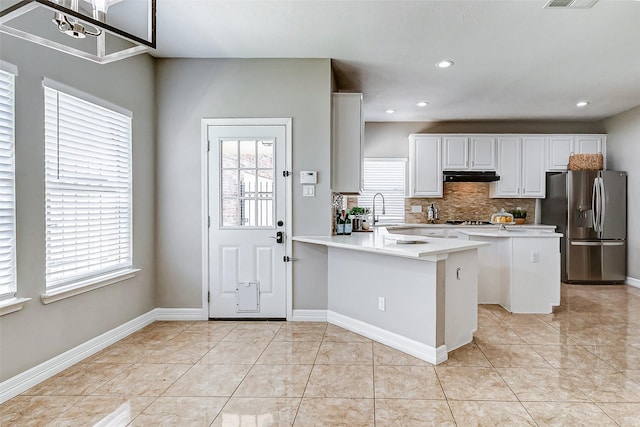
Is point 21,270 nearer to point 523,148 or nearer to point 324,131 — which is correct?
point 324,131

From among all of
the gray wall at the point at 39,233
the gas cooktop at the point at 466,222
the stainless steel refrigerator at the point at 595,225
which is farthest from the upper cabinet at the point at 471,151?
the gray wall at the point at 39,233

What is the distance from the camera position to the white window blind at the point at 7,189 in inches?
84.0

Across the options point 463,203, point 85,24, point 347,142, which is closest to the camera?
point 85,24

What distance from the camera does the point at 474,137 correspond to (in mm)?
5887

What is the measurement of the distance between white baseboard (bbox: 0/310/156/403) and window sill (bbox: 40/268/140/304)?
431 millimetres

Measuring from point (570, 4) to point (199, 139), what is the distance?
3.37 metres

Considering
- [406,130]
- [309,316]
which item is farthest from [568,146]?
[309,316]

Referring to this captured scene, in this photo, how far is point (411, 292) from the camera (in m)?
2.83

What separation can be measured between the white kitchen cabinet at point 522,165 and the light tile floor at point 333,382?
2.97 metres

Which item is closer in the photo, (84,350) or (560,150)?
(84,350)

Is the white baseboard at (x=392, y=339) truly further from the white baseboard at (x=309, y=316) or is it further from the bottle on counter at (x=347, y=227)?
the bottle on counter at (x=347, y=227)

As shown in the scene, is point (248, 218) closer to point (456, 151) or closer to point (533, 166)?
point (456, 151)

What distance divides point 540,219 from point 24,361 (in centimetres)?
709

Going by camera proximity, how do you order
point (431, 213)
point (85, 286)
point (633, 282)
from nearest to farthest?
point (85, 286) < point (633, 282) < point (431, 213)
